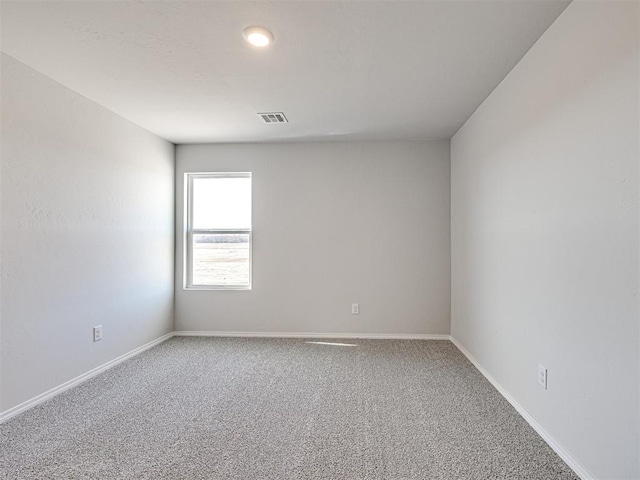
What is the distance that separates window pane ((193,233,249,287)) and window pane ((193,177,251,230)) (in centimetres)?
16

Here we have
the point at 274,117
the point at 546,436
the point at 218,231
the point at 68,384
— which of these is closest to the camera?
the point at 546,436

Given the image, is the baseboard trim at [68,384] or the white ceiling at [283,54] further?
the baseboard trim at [68,384]

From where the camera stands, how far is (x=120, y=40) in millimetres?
2100

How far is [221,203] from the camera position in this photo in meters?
4.45

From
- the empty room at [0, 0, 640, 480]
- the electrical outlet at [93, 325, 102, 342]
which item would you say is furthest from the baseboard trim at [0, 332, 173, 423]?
the electrical outlet at [93, 325, 102, 342]

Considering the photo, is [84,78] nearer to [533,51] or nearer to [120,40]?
[120,40]

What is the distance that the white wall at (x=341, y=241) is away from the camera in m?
4.17

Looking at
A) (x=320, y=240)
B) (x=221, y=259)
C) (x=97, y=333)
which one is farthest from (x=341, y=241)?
(x=97, y=333)

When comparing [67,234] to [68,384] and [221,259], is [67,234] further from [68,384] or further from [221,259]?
[221,259]

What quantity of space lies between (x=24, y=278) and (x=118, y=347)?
48.3 inches

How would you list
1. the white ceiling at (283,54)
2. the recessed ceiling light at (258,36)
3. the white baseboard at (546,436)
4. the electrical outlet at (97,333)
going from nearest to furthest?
the white baseboard at (546,436)
the white ceiling at (283,54)
the recessed ceiling light at (258,36)
the electrical outlet at (97,333)

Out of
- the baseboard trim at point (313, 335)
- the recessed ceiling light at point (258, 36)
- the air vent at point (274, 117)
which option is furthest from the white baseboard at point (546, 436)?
the air vent at point (274, 117)

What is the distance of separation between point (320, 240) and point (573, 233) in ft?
9.20

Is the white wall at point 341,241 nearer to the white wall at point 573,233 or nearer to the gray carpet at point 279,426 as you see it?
the gray carpet at point 279,426
